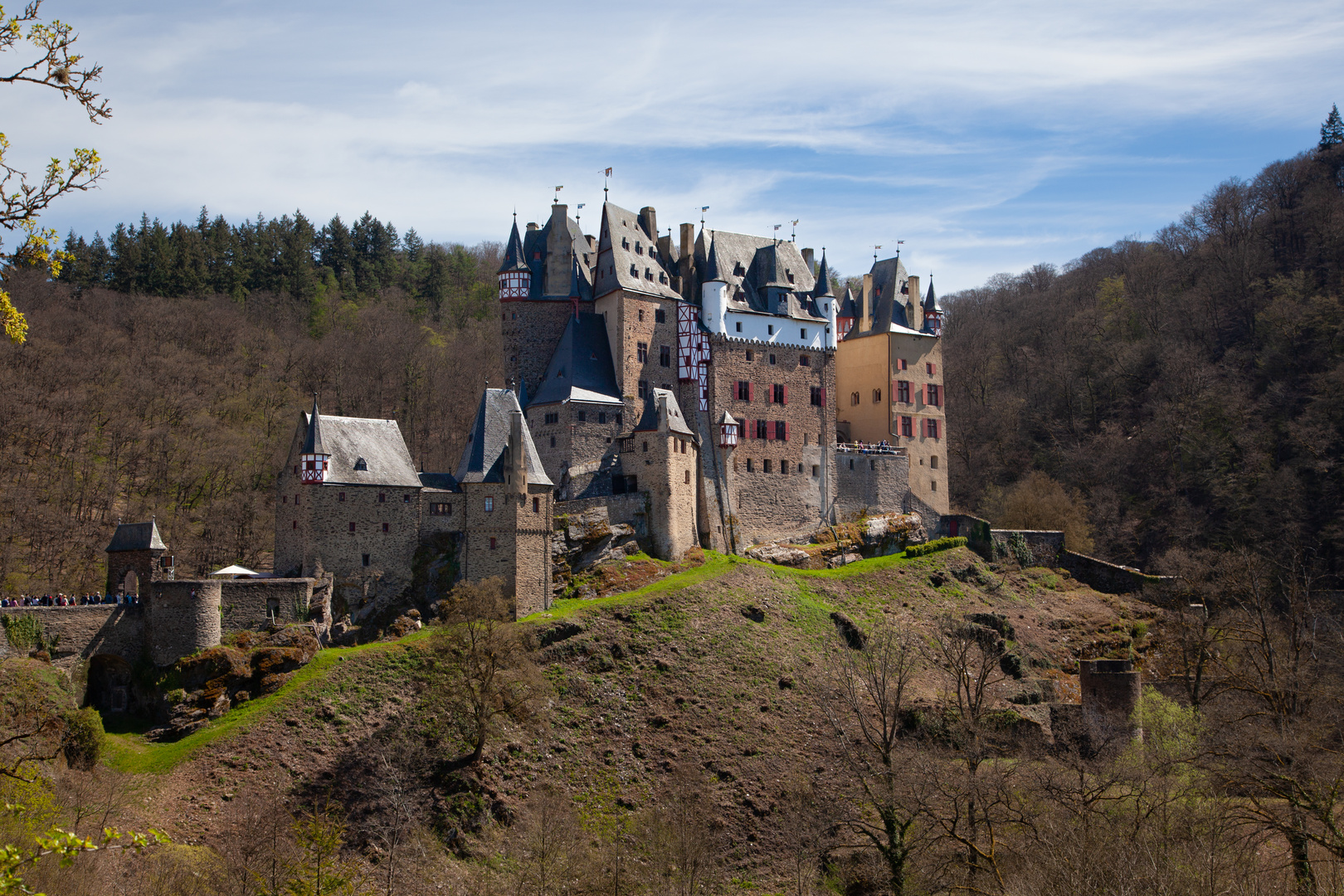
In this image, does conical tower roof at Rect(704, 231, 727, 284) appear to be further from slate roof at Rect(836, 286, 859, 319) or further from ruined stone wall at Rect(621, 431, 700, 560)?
ruined stone wall at Rect(621, 431, 700, 560)

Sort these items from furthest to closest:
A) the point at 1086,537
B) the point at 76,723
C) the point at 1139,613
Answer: the point at 1086,537, the point at 1139,613, the point at 76,723

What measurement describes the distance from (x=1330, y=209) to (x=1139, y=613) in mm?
30424

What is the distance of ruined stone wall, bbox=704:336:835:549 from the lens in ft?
165

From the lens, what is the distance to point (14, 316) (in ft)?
34.5

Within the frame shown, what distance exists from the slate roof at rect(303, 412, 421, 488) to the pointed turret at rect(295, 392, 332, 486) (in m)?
0.15

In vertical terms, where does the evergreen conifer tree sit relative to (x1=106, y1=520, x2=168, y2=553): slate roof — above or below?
above

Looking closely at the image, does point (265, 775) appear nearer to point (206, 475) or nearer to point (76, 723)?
point (76, 723)

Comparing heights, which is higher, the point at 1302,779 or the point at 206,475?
the point at 206,475

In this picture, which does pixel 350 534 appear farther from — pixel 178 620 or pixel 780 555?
pixel 780 555

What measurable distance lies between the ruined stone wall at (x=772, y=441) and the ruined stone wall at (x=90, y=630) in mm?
22812

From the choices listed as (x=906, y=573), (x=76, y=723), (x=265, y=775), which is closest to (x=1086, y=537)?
(x=906, y=573)

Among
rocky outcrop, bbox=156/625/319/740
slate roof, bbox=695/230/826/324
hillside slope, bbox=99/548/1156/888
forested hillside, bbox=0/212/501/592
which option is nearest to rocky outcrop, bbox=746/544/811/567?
hillside slope, bbox=99/548/1156/888

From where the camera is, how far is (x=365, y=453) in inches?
1574

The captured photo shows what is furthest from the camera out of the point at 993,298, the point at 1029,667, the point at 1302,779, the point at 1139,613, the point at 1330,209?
the point at 993,298
